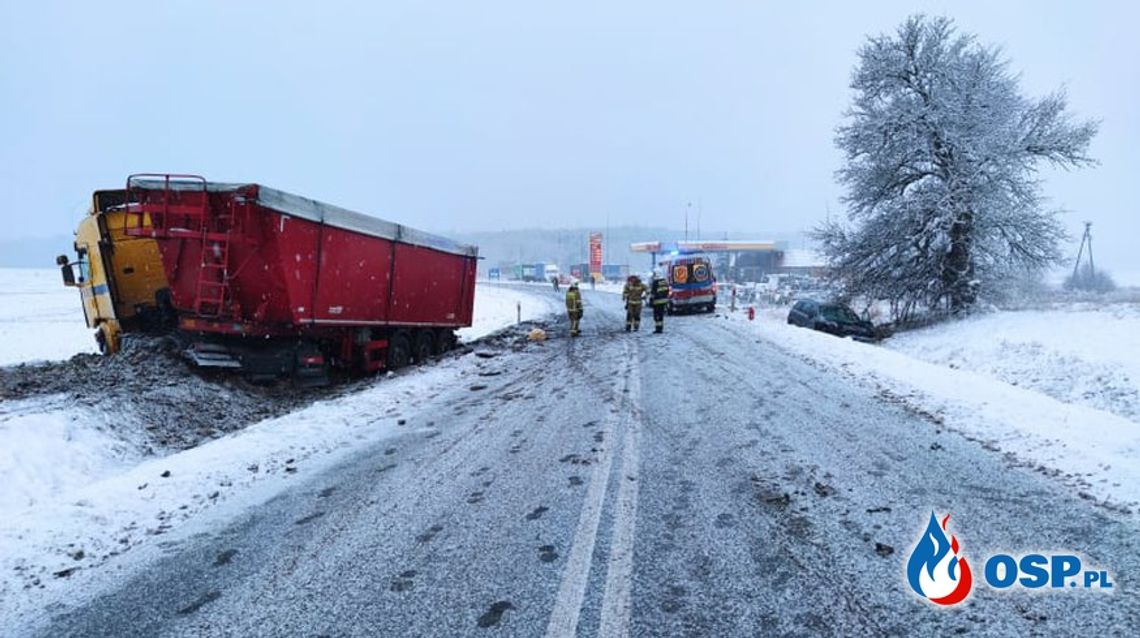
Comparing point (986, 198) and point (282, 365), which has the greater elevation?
point (986, 198)

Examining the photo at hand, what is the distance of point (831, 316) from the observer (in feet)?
70.7

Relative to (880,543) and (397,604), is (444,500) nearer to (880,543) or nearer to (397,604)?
(397,604)

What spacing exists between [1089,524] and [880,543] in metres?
1.42

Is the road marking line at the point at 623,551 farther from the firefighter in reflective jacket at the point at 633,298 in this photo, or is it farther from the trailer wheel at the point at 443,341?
the firefighter in reflective jacket at the point at 633,298

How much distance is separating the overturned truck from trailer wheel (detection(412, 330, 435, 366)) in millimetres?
1770

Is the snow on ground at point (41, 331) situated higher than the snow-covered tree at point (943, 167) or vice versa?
the snow-covered tree at point (943, 167)

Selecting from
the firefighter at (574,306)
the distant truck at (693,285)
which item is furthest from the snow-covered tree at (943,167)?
the firefighter at (574,306)

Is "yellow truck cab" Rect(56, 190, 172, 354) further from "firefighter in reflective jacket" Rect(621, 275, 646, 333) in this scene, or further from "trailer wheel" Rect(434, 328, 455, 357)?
"firefighter in reflective jacket" Rect(621, 275, 646, 333)

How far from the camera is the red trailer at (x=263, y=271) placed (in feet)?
29.5

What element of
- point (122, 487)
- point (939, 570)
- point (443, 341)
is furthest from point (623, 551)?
point (443, 341)

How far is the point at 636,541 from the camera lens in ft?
12.2

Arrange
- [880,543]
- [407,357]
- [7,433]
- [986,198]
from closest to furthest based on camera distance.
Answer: [880,543]
[7,433]
[407,357]
[986,198]

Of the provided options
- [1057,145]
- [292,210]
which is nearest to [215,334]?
[292,210]

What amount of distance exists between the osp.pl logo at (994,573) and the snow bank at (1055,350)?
903 centimetres
